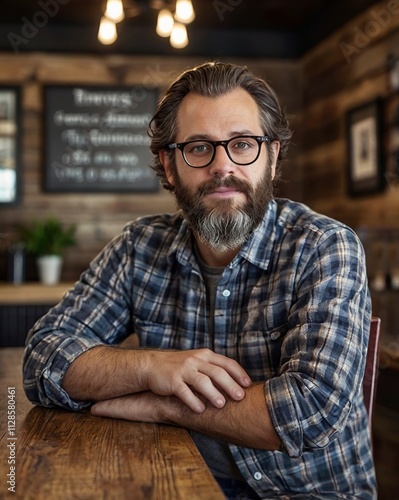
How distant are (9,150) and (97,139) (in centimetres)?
60

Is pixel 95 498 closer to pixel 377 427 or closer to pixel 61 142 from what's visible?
pixel 377 427

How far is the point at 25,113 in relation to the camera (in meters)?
4.90

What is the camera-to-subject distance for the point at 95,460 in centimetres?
110

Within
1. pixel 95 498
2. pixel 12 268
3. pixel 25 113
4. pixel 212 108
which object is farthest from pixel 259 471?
pixel 25 113

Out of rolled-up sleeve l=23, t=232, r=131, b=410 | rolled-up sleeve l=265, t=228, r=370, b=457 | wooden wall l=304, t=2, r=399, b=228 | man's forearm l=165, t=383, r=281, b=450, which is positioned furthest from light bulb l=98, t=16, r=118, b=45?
man's forearm l=165, t=383, r=281, b=450

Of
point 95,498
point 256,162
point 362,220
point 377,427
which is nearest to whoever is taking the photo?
point 95,498

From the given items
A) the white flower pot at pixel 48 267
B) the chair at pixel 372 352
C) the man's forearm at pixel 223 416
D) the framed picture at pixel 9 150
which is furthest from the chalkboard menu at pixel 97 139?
the man's forearm at pixel 223 416

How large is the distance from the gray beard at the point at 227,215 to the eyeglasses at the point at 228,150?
53mm

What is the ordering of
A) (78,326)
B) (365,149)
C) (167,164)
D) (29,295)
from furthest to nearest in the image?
(29,295)
(365,149)
(167,164)
(78,326)

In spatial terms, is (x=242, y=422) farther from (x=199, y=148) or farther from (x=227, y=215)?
(x=199, y=148)

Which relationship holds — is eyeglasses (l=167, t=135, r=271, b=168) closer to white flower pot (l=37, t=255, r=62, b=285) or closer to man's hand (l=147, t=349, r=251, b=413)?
man's hand (l=147, t=349, r=251, b=413)

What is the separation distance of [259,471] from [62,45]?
13.3ft

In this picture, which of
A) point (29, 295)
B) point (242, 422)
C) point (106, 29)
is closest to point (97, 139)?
point (29, 295)

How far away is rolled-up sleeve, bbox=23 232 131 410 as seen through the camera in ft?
4.80
